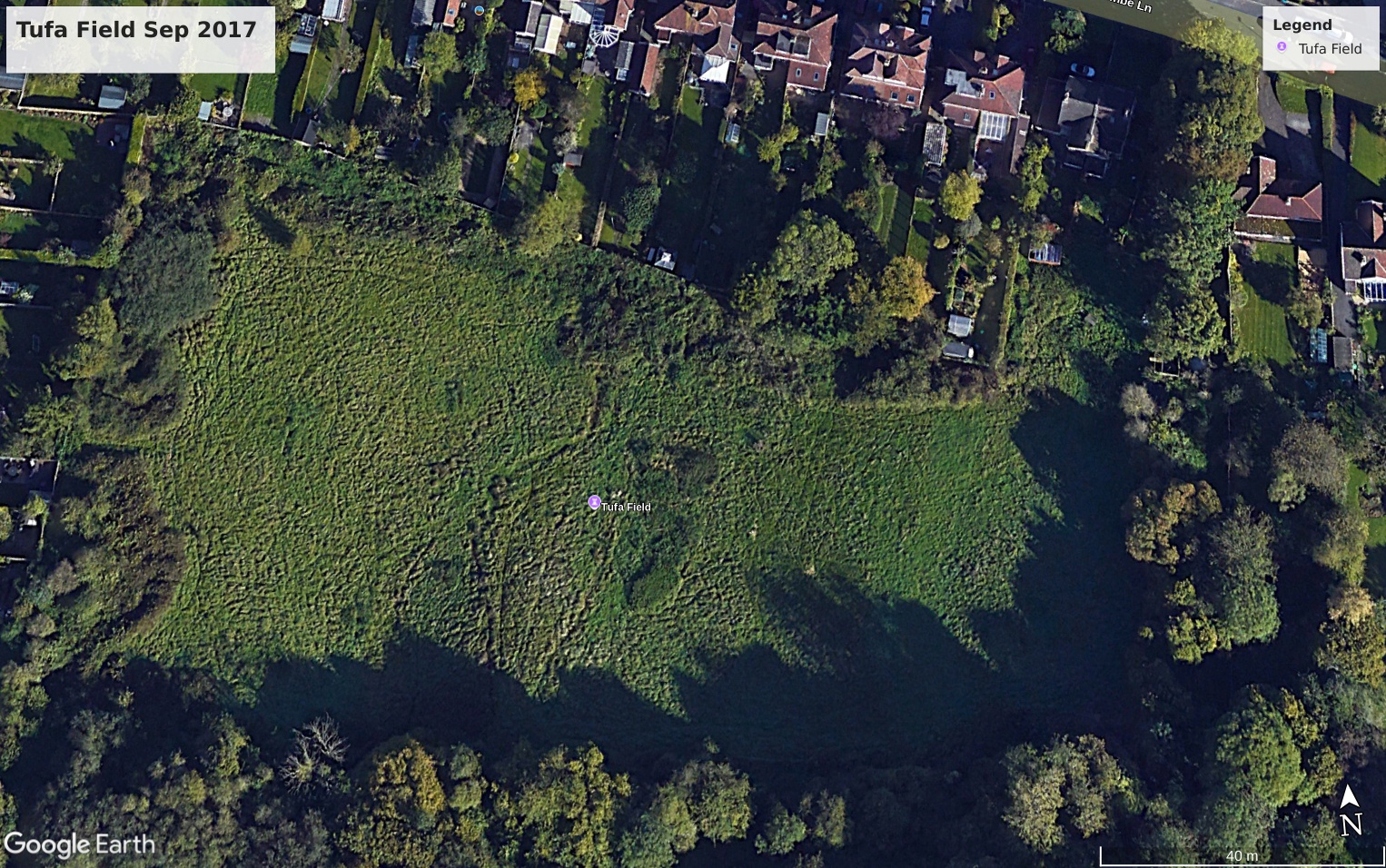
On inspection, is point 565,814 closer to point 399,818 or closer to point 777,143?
point 399,818

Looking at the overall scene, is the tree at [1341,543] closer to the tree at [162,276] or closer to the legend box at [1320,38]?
the legend box at [1320,38]

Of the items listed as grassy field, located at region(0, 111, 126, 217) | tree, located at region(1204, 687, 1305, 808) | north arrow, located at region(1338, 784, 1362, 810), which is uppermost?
grassy field, located at region(0, 111, 126, 217)

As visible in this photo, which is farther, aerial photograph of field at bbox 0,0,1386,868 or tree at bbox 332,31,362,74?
tree at bbox 332,31,362,74

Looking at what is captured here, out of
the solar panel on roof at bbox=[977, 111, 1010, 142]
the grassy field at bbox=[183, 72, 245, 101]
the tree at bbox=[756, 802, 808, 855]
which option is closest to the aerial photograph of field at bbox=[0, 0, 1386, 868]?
the grassy field at bbox=[183, 72, 245, 101]

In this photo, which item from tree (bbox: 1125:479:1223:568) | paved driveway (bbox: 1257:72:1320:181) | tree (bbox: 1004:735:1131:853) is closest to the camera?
tree (bbox: 1004:735:1131:853)

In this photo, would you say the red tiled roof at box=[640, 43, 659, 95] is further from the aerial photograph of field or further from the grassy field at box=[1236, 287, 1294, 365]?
the grassy field at box=[1236, 287, 1294, 365]

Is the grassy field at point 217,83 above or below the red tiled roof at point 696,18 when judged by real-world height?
below

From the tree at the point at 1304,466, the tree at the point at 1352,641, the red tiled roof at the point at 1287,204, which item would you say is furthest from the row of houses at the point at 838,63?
the tree at the point at 1352,641

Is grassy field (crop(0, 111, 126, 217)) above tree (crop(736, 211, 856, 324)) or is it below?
below
